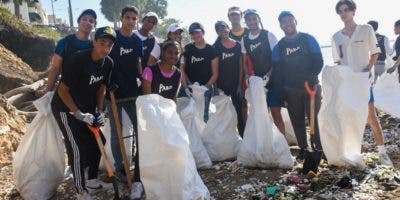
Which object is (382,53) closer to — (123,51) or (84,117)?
(123,51)

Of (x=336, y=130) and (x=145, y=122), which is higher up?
(x=145, y=122)

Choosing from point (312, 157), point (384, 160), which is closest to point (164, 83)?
point (312, 157)

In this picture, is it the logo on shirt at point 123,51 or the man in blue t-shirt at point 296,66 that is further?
the man in blue t-shirt at point 296,66

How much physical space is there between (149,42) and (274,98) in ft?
5.18

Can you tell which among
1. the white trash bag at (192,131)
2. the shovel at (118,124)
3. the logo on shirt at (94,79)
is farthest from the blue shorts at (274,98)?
the logo on shirt at (94,79)

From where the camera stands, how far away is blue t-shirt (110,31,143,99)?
374 cm

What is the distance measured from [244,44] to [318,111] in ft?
3.74

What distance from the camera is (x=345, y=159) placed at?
3.83m

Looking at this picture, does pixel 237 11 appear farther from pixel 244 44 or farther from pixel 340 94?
pixel 340 94

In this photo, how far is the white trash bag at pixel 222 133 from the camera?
4.65 metres

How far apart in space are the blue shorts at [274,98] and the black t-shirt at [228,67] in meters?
0.44

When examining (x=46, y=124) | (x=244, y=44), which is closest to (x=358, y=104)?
(x=244, y=44)

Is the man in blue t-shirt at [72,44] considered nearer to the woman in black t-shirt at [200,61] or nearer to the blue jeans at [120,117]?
the blue jeans at [120,117]

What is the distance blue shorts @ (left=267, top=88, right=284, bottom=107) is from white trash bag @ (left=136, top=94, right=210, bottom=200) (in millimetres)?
1545
